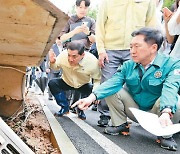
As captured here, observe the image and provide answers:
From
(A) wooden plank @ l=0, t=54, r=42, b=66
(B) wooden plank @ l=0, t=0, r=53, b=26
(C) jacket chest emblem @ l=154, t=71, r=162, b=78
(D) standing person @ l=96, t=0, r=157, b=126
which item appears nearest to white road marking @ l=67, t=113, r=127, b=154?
(D) standing person @ l=96, t=0, r=157, b=126

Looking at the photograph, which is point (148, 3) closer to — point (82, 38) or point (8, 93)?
point (82, 38)

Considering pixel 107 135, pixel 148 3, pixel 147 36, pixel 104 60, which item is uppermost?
pixel 148 3

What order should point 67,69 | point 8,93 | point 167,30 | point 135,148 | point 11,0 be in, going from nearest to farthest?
point 11,0 → point 135,148 → point 8,93 → point 167,30 → point 67,69

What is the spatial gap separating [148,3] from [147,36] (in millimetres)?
862

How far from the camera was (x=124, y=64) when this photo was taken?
2611mm

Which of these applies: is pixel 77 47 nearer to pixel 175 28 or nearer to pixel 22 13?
pixel 175 28

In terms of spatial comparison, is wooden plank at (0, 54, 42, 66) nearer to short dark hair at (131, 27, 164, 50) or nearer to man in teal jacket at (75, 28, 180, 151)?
man in teal jacket at (75, 28, 180, 151)

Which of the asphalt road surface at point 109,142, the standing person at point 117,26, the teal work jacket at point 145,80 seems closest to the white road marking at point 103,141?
the asphalt road surface at point 109,142

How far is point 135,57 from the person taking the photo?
2.47 meters

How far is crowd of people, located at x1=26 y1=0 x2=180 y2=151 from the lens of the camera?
2.41 m

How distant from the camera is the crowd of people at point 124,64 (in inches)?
94.7

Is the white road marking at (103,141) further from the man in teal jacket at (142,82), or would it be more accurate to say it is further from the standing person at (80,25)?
the standing person at (80,25)

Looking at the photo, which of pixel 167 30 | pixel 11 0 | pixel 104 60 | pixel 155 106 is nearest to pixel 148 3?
pixel 167 30

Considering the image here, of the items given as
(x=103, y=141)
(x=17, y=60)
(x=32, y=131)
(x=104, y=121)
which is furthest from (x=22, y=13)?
(x=104, y=121)
